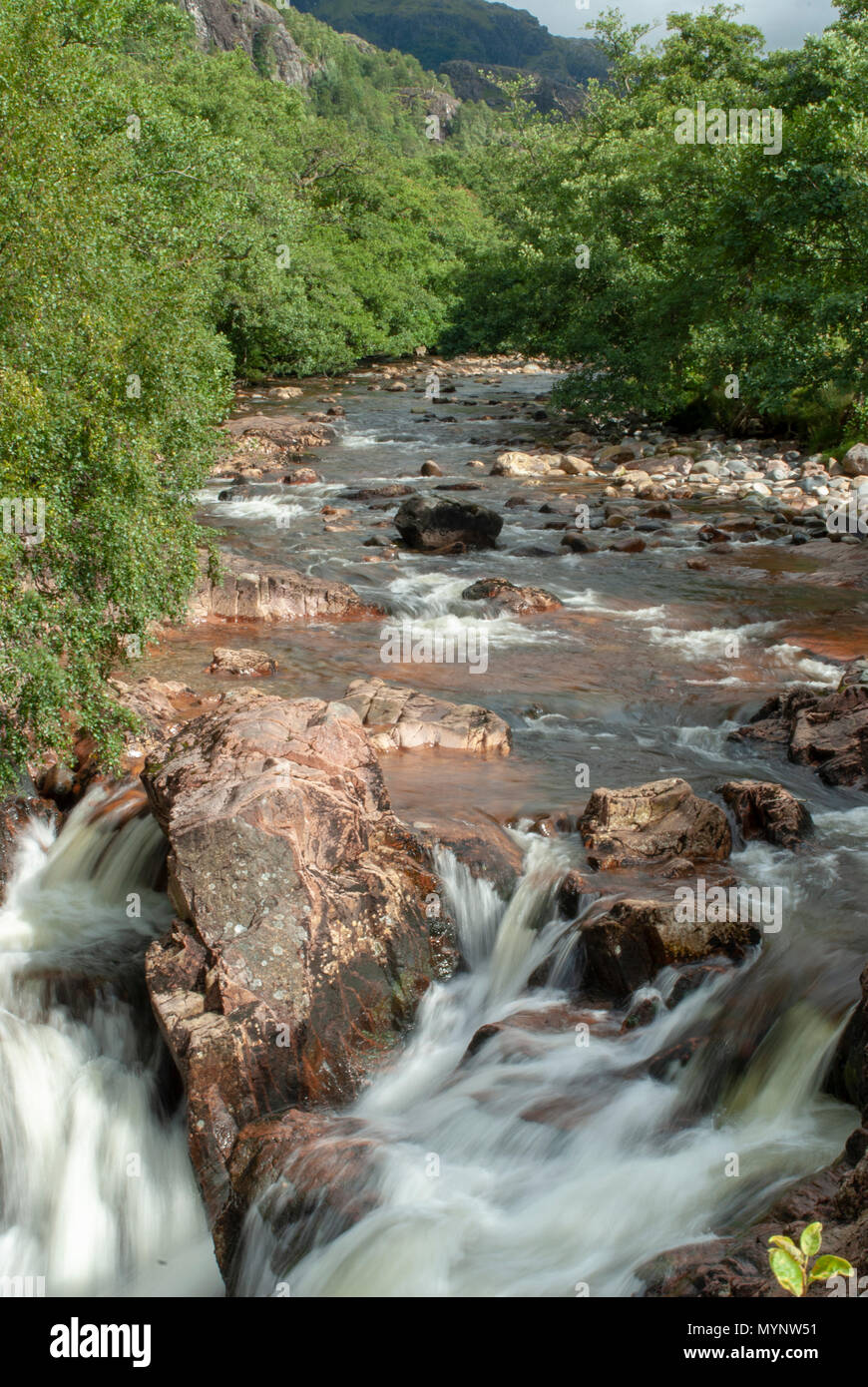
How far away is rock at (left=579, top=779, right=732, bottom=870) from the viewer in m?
10.6

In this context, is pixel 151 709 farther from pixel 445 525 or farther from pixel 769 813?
pixel 445 525

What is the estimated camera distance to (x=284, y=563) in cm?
2100

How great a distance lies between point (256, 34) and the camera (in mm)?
141375

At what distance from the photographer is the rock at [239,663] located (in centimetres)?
1559

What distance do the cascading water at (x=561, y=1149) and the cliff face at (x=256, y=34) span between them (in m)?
132

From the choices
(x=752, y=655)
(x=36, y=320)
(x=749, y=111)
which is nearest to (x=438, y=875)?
(x=36, y=320)

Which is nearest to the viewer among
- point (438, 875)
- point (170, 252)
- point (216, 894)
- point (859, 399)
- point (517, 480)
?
point (216, 894)

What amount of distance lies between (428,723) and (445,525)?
10317 mm

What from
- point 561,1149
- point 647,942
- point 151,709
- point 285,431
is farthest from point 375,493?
point 561,1149

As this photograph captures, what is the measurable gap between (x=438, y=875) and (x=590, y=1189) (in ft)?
10.6

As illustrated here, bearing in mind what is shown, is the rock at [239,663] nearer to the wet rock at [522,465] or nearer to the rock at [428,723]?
the rock at [428,723]

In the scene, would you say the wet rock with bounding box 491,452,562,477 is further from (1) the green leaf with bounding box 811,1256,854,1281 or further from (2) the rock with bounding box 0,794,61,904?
(1) the green leaf with bounding box 811,1256,854,1281

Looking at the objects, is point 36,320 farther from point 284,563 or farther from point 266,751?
point 284,563

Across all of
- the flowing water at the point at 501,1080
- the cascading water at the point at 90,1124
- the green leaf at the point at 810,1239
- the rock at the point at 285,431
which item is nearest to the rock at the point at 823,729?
the flowing water at the point at 501,1080
